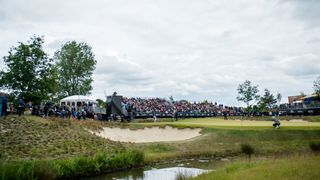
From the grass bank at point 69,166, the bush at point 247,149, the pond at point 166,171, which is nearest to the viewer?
the grass bank at point 69,166

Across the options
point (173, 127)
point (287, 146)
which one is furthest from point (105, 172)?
point (173, 127)

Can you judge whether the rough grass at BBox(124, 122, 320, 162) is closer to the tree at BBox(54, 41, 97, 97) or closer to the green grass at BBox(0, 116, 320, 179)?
the green grass at BBox(0, 116, 320, 179)

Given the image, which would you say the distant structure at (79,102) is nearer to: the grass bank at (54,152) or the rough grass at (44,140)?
the grass bank at (54,152)

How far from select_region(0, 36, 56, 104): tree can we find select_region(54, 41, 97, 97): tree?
1811cm

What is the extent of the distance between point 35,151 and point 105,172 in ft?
19.2

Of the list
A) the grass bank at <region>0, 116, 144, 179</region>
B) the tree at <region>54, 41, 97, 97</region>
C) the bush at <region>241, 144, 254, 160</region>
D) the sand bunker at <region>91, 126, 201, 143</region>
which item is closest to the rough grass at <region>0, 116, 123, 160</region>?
the grass bank at <region>0, 116, 144, 179</region>

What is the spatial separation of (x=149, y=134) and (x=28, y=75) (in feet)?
82.9

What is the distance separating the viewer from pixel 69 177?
20891mm

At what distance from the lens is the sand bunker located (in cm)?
3962

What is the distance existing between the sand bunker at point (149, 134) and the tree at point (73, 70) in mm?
37596

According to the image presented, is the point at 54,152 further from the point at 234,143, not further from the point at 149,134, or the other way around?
the point at 149,134

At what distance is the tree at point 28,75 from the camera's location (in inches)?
2181

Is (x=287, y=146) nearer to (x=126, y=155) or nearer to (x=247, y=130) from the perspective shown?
(x=247, y=130)

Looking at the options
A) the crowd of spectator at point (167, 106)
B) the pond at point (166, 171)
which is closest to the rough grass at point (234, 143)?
the pond at point (166, 171)
